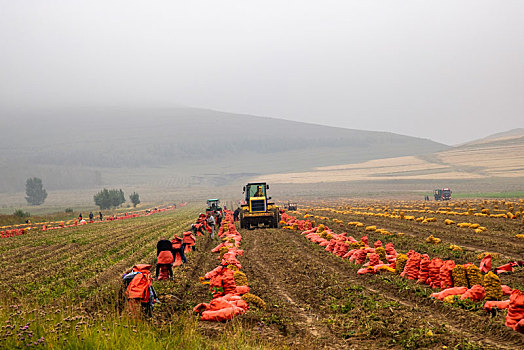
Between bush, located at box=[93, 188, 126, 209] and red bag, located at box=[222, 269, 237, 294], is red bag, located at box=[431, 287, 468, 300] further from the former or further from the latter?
bush, located at box=[93, 188, 126, 209]

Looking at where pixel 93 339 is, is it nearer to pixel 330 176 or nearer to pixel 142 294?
pixel 142 294

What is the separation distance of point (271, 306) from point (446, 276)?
422cm

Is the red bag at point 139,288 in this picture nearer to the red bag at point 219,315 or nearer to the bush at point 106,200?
the red bag at point 219,315

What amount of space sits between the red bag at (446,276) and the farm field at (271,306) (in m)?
0.38

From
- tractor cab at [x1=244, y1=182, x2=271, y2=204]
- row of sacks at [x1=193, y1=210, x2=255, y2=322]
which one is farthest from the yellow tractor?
row of sacks at [x1=193, y1=210, x2=255, y2=322]

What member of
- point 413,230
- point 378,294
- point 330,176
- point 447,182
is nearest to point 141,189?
point 330,176

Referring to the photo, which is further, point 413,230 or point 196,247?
point 413,230

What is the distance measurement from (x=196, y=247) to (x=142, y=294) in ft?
40.7

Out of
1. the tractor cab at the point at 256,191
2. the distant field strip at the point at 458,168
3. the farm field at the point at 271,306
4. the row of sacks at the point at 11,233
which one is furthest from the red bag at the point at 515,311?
the distant field strip at the point at 458,168

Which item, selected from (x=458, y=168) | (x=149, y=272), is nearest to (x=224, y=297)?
(x=149, y=272)

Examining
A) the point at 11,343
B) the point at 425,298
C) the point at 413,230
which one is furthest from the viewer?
the point at 413,230

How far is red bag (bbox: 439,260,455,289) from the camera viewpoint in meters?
11.0

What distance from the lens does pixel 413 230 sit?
83.0 ft

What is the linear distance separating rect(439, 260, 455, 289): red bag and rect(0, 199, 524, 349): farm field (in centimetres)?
38
